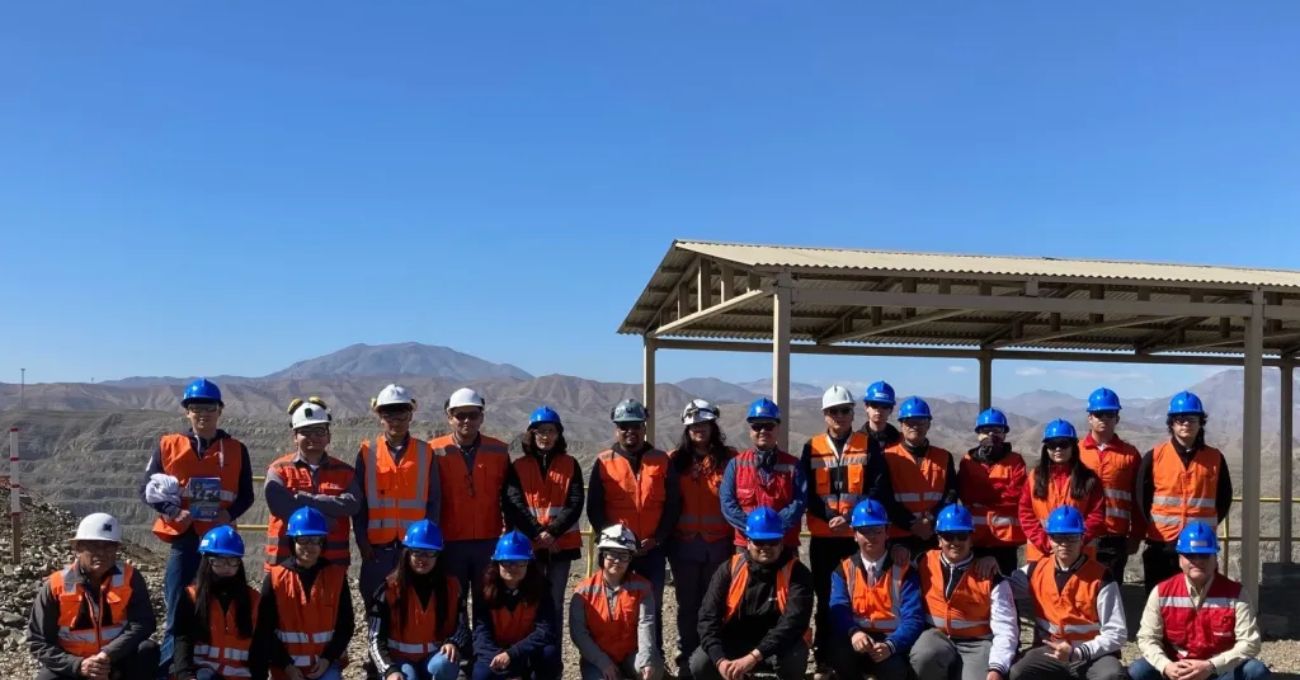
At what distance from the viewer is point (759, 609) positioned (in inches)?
252

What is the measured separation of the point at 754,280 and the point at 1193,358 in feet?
25.0

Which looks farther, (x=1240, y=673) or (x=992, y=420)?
(x=992, y=420)

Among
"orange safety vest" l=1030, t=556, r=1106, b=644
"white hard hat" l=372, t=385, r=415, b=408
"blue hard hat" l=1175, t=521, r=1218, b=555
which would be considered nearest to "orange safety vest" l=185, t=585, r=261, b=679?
"white hard hat" l=372, t=385, r=415, b=408

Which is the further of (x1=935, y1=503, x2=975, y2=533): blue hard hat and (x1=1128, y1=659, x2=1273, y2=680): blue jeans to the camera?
(x1=935, y1=503, x2=975, y2=533): blue hard hat

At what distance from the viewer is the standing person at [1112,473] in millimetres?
7227

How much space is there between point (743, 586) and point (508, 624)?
1388 millimetres

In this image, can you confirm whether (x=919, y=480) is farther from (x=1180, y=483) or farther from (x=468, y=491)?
(x=468, y=491)

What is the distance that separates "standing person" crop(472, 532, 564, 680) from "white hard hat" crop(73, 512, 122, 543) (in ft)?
6.77

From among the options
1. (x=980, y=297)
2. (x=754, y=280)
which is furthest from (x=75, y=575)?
(x=980, y=297)

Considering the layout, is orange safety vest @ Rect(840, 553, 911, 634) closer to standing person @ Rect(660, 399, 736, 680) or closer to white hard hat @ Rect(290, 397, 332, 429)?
standing person @ Rect(660, 399, 736, 680)

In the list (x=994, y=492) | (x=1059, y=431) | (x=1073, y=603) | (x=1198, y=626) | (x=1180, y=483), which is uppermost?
(x=1059, y=431)

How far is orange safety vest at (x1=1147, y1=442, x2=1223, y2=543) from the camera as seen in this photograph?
23.1ft

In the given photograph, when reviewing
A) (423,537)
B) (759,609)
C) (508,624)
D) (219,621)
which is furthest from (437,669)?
(759,609)

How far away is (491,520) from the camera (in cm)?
673
